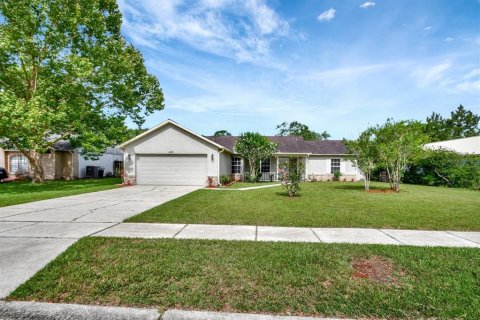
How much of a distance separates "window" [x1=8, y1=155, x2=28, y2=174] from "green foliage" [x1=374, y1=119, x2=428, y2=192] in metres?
29.2

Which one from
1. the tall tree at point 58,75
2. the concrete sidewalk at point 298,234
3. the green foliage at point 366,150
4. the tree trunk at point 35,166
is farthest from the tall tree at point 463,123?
the tree trunk at point 35,166

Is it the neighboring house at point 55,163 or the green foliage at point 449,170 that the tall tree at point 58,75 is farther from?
the green foliage at point 449,170

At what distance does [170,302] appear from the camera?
116 inches

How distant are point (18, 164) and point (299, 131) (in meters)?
55.8

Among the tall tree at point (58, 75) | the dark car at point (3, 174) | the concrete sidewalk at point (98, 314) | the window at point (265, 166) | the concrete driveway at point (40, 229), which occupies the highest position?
the tall tree at point (58, 75)

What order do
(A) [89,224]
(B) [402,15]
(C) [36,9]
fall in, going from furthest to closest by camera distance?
(C) [36,9] → (B) [402,15] → (A) [89,224]

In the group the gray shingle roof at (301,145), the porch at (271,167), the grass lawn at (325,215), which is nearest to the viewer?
the grass lawn at (325,215)

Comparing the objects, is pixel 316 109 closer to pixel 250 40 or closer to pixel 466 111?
pixel 250 40

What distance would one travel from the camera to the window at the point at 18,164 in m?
23.3

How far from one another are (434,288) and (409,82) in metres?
14.6

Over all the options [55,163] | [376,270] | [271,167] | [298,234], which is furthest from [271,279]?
[55,163]

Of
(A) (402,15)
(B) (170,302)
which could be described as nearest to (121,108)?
(A) (402,15)

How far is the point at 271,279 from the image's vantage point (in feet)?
11.3

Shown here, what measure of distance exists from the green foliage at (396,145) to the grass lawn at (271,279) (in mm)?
10967
